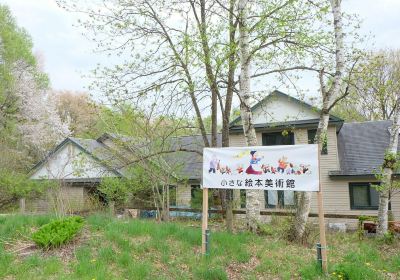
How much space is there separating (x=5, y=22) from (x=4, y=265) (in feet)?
99.2

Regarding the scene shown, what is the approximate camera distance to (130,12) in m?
12.3

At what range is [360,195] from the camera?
18.6 m

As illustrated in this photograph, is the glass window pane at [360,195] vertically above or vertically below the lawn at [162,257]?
above

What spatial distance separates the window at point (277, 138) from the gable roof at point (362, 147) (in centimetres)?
279

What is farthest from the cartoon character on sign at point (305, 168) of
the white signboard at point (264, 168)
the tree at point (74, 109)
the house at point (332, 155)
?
the tree at point (74, 109)

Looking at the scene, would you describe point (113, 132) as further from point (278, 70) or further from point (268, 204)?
point (268, 204)

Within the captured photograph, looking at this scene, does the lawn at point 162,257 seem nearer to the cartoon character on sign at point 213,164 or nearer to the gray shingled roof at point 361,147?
the cartoon character on sign at point 213,164

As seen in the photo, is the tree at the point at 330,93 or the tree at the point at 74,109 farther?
the tree at the point at 74,109

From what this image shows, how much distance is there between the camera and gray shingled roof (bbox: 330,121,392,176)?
18734 mm

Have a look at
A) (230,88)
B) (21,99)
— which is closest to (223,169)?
(230,88)

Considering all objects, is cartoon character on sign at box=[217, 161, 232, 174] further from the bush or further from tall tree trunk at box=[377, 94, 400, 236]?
tall tree trunk at box=[377, 94, 400, 236]

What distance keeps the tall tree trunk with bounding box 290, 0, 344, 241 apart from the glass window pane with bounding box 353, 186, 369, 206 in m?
10.9

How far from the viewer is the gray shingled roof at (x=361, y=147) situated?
18.7 meters

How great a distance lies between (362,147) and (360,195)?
115 inches
